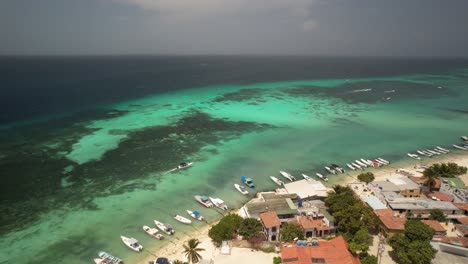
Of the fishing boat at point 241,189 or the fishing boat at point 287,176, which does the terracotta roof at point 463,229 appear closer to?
the fishing boat at point 287,176

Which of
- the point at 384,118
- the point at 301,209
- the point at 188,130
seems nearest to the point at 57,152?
the point at 188,130

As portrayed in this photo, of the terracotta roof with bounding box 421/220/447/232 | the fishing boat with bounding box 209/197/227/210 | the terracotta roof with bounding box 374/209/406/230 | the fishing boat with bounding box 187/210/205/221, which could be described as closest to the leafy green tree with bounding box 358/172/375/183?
the terracotta roof with bounding box 374/209/406/230

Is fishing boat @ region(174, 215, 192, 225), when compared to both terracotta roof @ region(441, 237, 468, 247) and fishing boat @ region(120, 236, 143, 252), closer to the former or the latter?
fishing boat @ region(120, 236, 143, 252)

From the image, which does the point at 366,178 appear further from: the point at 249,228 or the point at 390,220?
the point at 249,228

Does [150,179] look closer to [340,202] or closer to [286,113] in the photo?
[340,202]

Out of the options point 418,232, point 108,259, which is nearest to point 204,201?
point 108,259

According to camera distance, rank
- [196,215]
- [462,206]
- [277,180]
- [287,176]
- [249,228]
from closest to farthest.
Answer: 1. [249,228]
2. [462,206]
3. [196,215]
4. [277,180]
5. [287,176]
